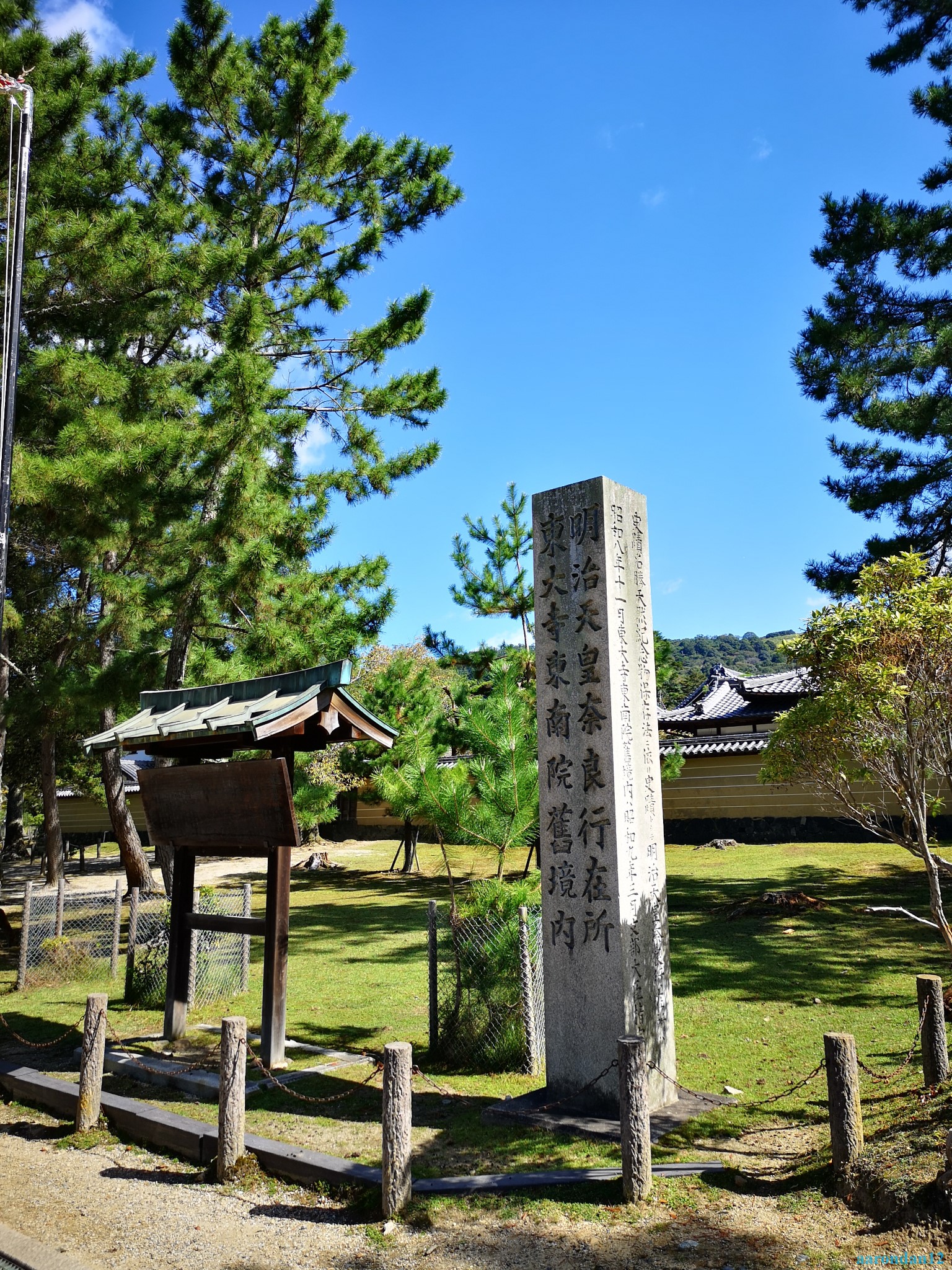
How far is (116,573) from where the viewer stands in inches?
472

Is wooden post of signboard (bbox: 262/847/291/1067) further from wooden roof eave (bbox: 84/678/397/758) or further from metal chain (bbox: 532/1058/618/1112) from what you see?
metal chain (bbox: 532/1058/618/1112)

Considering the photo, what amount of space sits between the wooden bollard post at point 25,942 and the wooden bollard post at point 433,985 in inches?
222

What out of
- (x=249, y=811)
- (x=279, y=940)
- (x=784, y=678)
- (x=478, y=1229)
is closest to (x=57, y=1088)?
(x=279, y=940)

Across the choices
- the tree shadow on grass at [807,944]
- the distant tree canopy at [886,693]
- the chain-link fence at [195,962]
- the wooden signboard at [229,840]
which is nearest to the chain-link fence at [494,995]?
the wooden signboard at [229,840]

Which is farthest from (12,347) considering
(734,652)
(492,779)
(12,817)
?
(734,652)

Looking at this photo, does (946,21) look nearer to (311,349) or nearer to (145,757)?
(311,349)

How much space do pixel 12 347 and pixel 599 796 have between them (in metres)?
7.94

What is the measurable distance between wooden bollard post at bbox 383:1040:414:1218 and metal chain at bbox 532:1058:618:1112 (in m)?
1.30

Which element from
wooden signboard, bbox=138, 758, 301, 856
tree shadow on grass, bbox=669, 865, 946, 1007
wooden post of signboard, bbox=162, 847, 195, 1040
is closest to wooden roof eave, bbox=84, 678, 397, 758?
wooden signboard, bbox=138, 758, 301, 856

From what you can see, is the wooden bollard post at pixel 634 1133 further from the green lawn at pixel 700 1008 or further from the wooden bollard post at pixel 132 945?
the wooden bollard post at pixel 132 945

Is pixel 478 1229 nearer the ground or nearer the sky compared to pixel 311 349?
nearer the ground

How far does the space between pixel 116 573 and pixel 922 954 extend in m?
10.9

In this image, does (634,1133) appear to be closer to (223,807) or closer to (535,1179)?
(535,1179)

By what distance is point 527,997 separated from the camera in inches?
283
